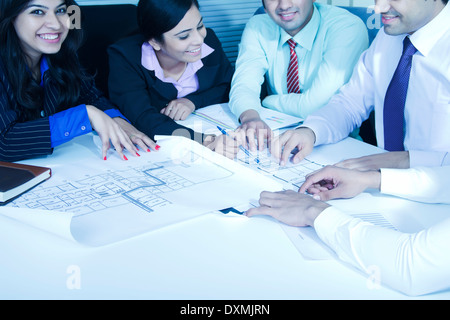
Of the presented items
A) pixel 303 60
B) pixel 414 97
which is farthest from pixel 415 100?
pixel 303 60

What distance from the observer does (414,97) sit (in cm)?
136

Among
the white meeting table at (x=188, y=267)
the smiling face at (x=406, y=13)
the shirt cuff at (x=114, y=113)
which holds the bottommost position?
the shirt cuff at (x=114, y=113)

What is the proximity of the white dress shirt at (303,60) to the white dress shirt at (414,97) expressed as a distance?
0.45 feet

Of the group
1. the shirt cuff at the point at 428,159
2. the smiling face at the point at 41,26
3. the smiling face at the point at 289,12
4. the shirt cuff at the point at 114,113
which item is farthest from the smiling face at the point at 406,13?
the smiling face at the point at 41,26

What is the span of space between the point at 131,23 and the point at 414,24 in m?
1.39

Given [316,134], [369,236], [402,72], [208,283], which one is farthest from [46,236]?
[402,72]

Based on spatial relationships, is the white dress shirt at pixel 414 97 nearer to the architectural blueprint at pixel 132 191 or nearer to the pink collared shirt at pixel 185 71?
the architectural blueprint at pixel 132 191

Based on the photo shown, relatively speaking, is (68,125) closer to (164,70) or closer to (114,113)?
(114,113)

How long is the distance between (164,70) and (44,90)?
1.77ft

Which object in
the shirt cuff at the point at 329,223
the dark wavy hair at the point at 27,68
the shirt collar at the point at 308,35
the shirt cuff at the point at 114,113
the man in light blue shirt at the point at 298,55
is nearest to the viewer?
the shirt cuff at the point at 329,223

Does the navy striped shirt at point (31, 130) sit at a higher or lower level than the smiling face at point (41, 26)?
lower

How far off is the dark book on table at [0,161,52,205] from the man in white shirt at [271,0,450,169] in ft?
2.11

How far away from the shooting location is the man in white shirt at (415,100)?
3.91ft

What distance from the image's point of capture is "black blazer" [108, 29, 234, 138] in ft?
5.45
